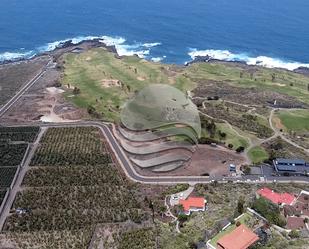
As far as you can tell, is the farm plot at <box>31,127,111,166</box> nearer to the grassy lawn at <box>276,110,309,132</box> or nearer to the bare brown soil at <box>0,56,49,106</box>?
the bare brown soil at <box>0,56,49,106</box>

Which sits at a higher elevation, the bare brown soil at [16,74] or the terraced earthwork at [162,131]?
the terraced earthwork at [162,131]

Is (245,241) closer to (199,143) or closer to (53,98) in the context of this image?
(199,143)


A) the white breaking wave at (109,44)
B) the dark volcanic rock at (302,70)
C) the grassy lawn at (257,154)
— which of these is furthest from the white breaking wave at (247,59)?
the grassy lawn at (257,154)

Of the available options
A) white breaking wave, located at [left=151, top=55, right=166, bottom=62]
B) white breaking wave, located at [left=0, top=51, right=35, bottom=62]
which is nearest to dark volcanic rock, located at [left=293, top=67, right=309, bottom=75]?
white breaking wave, located at [left=151, top=55, right=166, bottom=62]

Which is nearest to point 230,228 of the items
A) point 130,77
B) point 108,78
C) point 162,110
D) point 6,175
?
point 162,110

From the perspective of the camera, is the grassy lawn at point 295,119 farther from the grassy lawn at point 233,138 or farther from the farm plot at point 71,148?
the farm plot at point 71,148
